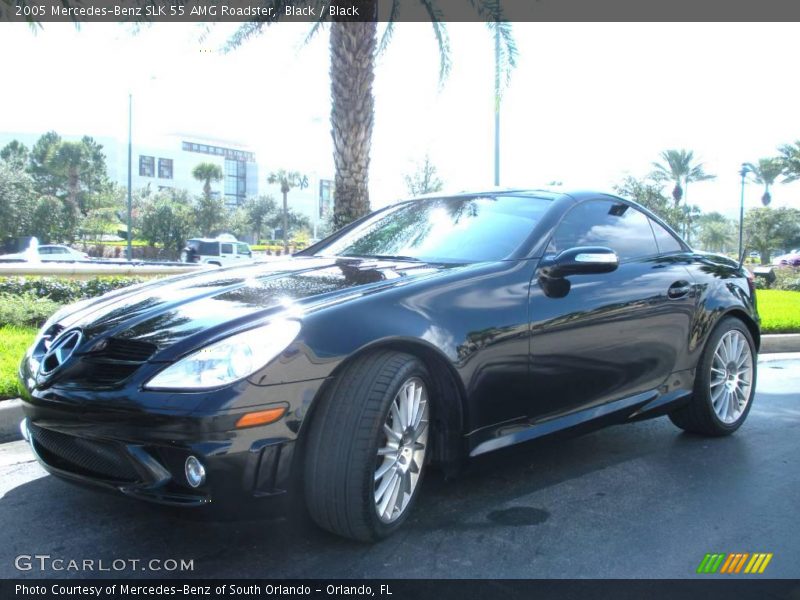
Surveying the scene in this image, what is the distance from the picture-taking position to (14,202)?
149 feet

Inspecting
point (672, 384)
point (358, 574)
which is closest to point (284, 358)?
point (358, 574)

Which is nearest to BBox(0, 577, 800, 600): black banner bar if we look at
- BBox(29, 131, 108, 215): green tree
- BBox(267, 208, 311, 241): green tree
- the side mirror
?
the side mirror

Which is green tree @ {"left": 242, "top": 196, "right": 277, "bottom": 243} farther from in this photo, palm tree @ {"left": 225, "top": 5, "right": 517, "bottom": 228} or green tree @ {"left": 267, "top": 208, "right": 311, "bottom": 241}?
palm tree @ {"left": 225, "top": 5, "right": 517, "bottom": 228}

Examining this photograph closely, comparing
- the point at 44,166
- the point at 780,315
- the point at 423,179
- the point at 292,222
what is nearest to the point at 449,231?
the point at 780,315

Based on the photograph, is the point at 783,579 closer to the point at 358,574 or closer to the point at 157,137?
the point at 358,574

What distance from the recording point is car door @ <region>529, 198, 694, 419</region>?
11.1 feet

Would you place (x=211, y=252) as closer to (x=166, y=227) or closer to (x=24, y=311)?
(x=166, y=227)

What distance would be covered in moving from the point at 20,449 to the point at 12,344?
264cm

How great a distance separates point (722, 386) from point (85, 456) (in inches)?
145

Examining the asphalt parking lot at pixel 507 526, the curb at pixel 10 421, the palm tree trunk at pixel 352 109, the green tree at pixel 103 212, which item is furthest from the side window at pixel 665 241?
the green tree at pixel 103 212

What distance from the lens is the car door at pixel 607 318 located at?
339 centimetres

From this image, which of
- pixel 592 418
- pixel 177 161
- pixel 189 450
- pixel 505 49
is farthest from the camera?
pixel 177 161

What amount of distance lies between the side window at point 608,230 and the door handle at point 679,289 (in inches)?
9.2

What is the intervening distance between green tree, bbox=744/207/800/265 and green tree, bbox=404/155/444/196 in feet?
89.5
